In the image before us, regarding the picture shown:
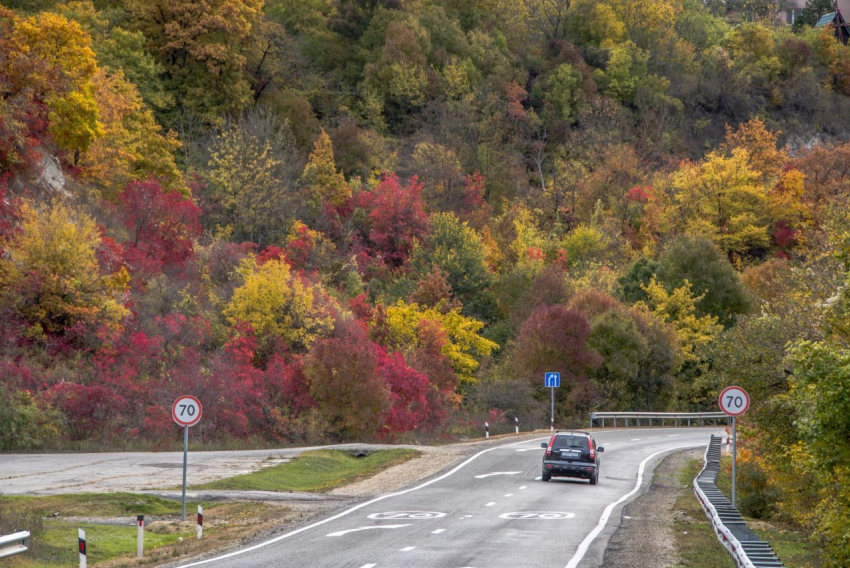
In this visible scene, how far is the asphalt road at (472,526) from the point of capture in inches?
699

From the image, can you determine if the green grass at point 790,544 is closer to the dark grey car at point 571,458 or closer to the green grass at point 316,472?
the dark grey car at point 571,458

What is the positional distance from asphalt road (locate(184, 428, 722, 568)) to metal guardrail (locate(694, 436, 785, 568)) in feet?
7.11

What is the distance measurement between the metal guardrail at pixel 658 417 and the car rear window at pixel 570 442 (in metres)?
26.2

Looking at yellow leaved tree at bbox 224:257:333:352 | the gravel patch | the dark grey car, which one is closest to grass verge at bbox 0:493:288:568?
the gravel patch

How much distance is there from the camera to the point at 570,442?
31766 millimetres

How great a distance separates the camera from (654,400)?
64.9 metres

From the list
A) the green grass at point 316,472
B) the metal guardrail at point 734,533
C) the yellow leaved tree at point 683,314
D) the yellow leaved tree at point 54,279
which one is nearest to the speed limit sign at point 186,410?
→ the green grass at point 316,472

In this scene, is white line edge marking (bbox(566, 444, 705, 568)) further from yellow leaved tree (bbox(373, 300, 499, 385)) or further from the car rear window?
yellow leaved tree (bbox(373, 300, 499, 385))

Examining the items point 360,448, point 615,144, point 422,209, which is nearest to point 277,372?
point 360,448

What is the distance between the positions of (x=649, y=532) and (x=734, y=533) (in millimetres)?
3856

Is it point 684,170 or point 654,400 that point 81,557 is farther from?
point 684,170

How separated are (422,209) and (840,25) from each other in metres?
78.5

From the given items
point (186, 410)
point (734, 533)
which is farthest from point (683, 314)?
point (734, 533)

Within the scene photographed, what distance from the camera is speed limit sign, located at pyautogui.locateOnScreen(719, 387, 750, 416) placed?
23312 millimetres
